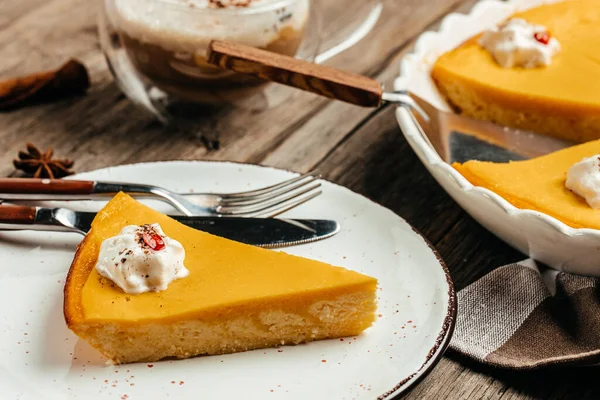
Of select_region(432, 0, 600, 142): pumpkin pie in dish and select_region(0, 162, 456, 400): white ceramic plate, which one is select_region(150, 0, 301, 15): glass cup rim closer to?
select_region(432, 0, 600, 142): pumpkin pie in dish

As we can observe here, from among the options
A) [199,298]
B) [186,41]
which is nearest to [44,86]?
[186,41]

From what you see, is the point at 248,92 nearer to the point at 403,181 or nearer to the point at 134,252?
the point at 403,181

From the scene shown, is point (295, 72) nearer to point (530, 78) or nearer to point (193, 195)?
point (193, 195)

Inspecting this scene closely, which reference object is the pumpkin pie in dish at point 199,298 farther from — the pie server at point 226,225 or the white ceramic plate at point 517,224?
the white ceramic plate at point 517,224

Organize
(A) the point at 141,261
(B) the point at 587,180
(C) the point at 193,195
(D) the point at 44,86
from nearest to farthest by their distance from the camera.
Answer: (A) the point at 141,261
(B) the point at 587,180
(C) the point at 193,195
(D) the point at 44,86

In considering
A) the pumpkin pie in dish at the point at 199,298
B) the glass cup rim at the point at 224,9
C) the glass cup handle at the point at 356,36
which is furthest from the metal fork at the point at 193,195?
the glass cup handle at the point at 356,36

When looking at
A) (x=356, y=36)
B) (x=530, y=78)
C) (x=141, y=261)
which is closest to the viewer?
(x=141, y=261)

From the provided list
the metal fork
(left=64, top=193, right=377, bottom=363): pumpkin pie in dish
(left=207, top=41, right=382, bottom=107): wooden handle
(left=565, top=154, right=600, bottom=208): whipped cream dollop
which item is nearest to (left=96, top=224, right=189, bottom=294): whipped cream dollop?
(left=64, top=193, right=377, bottom=363): pumpkin pie in dish
